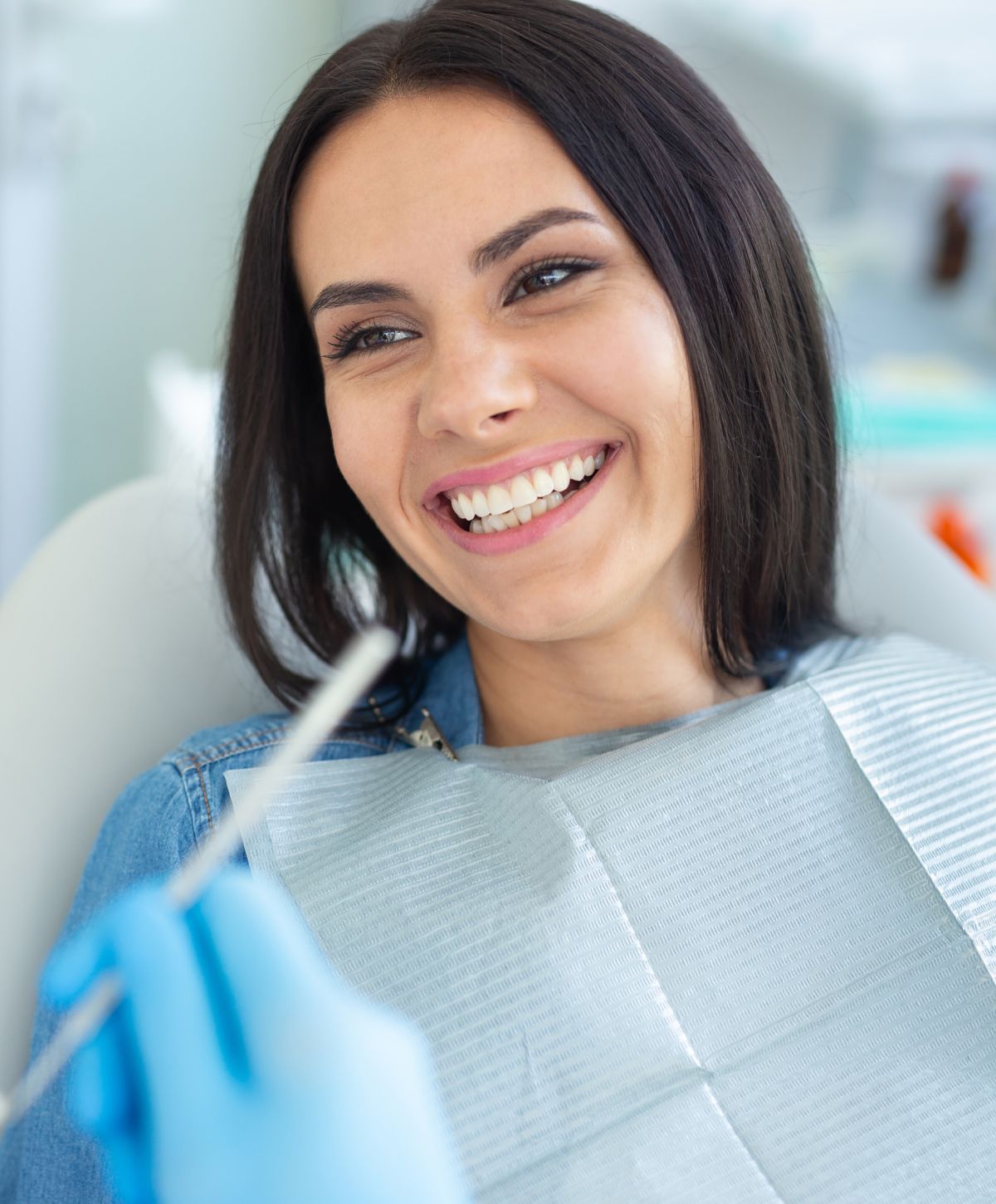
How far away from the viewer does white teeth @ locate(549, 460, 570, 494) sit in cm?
88

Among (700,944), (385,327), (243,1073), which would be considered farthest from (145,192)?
(243,1073)

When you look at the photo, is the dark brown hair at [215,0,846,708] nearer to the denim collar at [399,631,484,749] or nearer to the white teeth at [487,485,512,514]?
the denim collar at [399,631,484,749]

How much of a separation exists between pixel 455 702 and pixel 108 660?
0.95ft

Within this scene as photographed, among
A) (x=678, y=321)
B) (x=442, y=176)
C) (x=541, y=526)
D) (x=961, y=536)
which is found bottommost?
(x=961, y=536)

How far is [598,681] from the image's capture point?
1.00m

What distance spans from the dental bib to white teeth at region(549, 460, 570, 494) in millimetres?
195

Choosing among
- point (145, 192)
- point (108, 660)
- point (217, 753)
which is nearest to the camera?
point (217, 753)

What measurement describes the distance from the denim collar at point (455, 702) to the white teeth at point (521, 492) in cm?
24

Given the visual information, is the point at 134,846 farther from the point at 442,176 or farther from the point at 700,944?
the point at 442,176

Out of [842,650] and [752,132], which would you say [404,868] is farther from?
[752,132]

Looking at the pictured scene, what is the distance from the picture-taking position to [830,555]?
1.14 meters

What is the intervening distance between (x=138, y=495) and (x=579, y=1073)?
661 mm

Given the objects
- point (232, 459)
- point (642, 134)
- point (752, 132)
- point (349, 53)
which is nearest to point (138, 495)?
point (232, 459)

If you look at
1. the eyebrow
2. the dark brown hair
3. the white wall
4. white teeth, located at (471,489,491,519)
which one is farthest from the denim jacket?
the white wall
